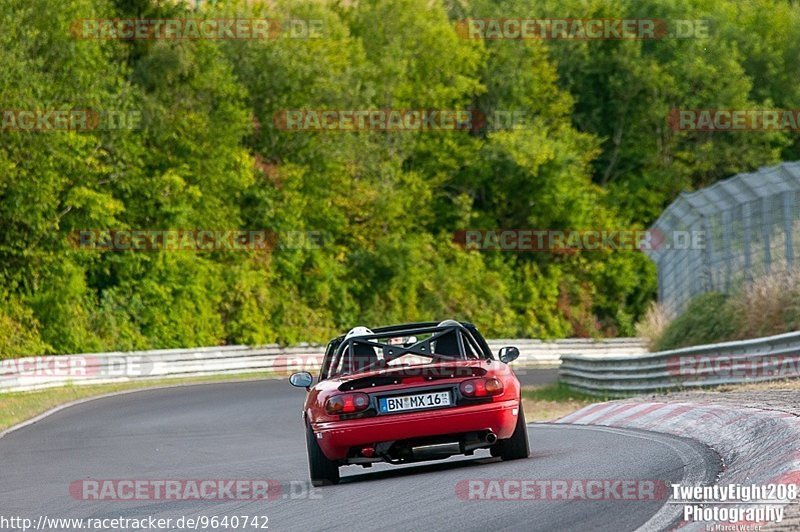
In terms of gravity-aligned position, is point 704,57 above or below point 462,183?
above

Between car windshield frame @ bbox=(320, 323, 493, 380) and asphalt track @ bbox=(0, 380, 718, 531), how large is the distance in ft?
2.91

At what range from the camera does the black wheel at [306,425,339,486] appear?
→ 10.9 m

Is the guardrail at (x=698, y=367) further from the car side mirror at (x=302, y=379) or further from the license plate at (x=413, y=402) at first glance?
the license plate at (x=413, y=402)

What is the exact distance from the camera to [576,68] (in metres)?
64.8

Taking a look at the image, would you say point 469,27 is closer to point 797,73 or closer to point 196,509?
point 797,73

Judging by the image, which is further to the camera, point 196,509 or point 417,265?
point 417,265

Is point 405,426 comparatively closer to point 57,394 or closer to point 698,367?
point 698,367

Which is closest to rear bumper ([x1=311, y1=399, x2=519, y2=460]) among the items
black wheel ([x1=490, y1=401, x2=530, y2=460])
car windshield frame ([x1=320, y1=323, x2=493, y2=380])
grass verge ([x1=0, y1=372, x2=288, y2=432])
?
black wheel ([x1=490, y1=401, x2=530, y2=460])

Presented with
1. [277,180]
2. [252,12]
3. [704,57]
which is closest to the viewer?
[277,180]

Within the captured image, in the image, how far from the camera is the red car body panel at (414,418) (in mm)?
10578

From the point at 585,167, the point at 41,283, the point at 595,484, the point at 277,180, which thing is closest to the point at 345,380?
the point at 595,484

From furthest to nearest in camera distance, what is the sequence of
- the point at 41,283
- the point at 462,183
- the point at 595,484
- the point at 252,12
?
the point at 462,183, the point at 252,12, the point at 41,283, the point at 595,484

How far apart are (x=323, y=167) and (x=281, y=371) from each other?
11087mm

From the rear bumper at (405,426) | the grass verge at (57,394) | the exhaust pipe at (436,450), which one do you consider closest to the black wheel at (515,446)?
the rear bumper at (405,426)
